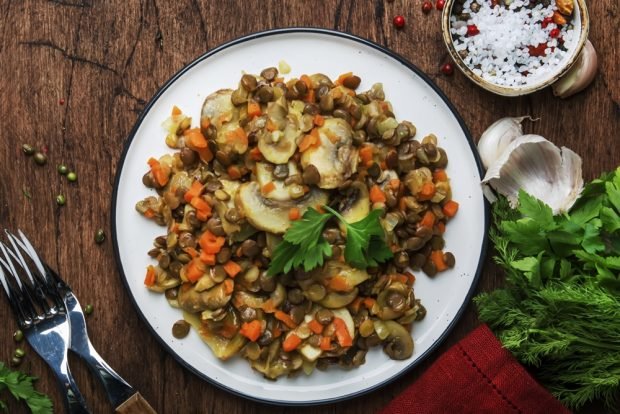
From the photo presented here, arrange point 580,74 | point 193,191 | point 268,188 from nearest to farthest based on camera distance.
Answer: point 268,188 → point 193,191 → point 580,74

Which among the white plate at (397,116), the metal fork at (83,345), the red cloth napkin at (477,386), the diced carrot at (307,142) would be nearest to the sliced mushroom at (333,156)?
the diced carrot at (307,142)

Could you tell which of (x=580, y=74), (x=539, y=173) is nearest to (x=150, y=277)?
(x=539, y=173)

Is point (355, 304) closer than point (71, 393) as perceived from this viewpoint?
Yes

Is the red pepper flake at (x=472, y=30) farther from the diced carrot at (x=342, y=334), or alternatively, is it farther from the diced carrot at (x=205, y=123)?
the diced carrot at (x=342, y=334)

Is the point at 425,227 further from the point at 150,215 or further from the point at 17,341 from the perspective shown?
the point at 17,341

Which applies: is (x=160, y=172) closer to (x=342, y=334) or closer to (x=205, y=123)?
(x=205, y=123)
